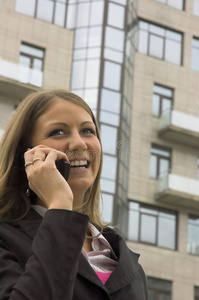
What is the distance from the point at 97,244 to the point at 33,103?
0.60m

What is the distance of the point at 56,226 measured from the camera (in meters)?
1.84

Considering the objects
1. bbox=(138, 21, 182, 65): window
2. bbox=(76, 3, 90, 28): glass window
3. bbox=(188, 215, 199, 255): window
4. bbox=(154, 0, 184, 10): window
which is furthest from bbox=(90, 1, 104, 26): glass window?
bbox=(188, 215, 199, 255): window

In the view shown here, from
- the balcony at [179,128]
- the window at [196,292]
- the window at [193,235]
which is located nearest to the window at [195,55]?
the balcony at [179,128]

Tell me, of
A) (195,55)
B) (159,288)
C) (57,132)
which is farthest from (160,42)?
(57,132)

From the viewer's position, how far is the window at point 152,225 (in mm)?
20281

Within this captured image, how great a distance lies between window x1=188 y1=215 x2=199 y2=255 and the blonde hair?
761 inches

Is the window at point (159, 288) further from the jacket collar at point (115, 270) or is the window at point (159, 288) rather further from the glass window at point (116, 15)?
the jacket collar at point (115, 270)

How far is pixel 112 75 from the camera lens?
819 inches

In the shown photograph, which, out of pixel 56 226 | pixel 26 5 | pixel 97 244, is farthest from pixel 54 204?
pixel 26 5

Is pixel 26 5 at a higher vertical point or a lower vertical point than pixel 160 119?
higher

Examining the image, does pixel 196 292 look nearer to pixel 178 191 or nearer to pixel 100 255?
pixel 178 191

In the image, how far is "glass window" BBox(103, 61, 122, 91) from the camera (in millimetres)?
20672

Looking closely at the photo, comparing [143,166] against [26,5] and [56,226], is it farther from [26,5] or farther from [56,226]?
[56,226]

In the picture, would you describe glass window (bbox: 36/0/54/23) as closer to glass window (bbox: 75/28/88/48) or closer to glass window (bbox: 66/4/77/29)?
glass window (bbox: 66/4/77/29)
